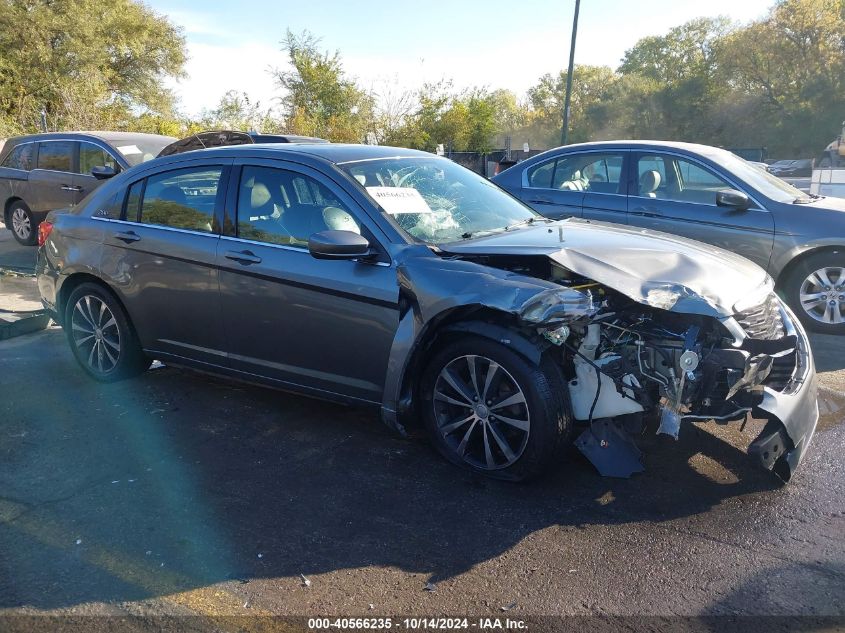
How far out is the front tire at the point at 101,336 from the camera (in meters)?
5.17

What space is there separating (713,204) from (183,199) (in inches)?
189

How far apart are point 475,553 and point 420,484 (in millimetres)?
699

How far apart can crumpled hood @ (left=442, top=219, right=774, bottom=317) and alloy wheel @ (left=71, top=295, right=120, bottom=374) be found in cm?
273

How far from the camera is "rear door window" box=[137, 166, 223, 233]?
15.5 feet

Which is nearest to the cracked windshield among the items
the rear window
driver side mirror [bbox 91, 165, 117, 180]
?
driver side mirror [bbox 91, 165, 117, 180]

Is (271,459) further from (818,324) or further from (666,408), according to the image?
(818,324)

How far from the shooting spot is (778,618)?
8.84 feet

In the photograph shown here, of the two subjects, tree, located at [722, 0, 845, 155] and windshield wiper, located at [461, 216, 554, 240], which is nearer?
windshield wiper, located at [461, 216, 554, 240]

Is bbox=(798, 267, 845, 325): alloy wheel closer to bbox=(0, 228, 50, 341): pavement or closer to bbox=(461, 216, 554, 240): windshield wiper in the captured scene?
bbox=(461, 216, 554, 240): windshield wiper

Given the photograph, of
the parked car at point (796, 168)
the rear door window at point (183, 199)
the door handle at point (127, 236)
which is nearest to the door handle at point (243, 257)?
the rear door window at point (183, 199)

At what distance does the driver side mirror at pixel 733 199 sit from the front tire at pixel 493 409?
3.91 m

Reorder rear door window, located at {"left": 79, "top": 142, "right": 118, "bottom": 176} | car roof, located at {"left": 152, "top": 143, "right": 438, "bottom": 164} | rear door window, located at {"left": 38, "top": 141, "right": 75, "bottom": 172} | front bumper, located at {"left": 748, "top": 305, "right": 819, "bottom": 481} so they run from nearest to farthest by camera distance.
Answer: front bumper, located at {"left": 748, "top": 305, "right": 819, "bottom": 481} < car roof, located at {"left": 152, "top": 143, "right": 438, "bottom": 164} < rear door window, located at {"left": 79, "top": 142, "right": 118, "bottom": 176} < rear door window, located at {"left": 38, "top": 141, "right": 75, "bottom": 172}

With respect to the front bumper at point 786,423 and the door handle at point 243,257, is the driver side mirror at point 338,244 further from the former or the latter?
the front bumper at point 786,423

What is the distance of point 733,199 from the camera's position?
6613 millimetres
